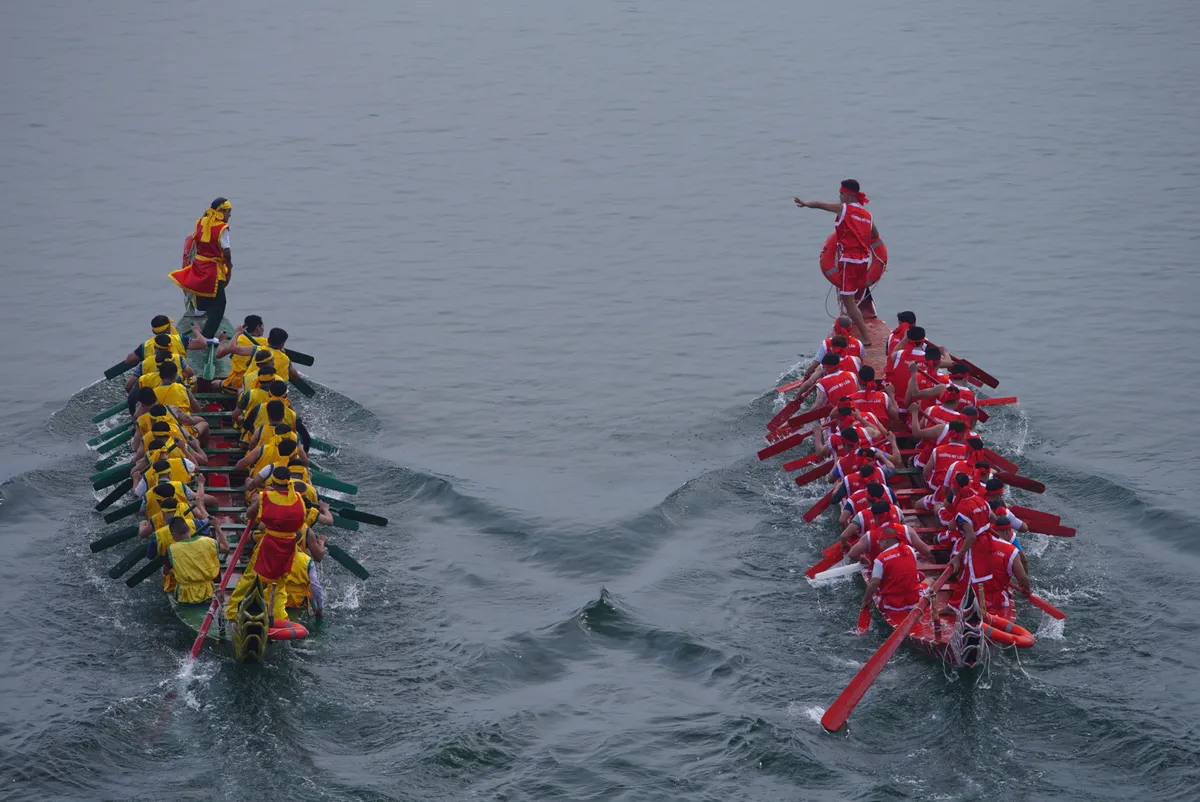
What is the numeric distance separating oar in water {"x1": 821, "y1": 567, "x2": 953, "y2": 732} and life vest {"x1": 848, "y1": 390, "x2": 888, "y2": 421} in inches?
173

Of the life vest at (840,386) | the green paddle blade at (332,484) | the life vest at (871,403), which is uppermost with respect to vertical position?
the life vest at (840,386)

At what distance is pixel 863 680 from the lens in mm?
15836

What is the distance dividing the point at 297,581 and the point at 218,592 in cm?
85

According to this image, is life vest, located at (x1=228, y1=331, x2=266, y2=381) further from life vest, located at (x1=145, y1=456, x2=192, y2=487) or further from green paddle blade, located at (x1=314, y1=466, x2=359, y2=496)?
life vest, located at (x1=145, y1=456, x2=192, y2=487)

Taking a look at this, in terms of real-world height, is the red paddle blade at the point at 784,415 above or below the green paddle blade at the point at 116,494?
above

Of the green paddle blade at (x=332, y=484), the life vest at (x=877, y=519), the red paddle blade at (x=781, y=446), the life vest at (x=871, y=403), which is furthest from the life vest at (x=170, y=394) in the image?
the life vest at (x=877, y=519)

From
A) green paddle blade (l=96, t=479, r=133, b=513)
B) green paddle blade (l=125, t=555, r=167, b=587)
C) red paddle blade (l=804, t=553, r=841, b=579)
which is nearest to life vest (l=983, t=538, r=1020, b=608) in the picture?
red paddle blade (l=804, t=553, r=841, b=579)

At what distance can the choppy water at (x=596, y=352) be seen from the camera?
626 inches

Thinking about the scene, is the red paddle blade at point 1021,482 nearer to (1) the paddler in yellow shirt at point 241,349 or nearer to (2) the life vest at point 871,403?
(2) the life vest at point 871,403

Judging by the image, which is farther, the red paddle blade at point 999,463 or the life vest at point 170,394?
the life vest at point 170,394

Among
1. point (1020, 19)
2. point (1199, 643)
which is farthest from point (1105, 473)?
point (1020, 19)

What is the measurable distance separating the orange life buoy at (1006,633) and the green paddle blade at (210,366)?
10.7 m

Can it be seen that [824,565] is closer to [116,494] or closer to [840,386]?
[840,386]

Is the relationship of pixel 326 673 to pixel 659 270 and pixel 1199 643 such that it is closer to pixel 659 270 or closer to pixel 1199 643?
pixel 1199 643
